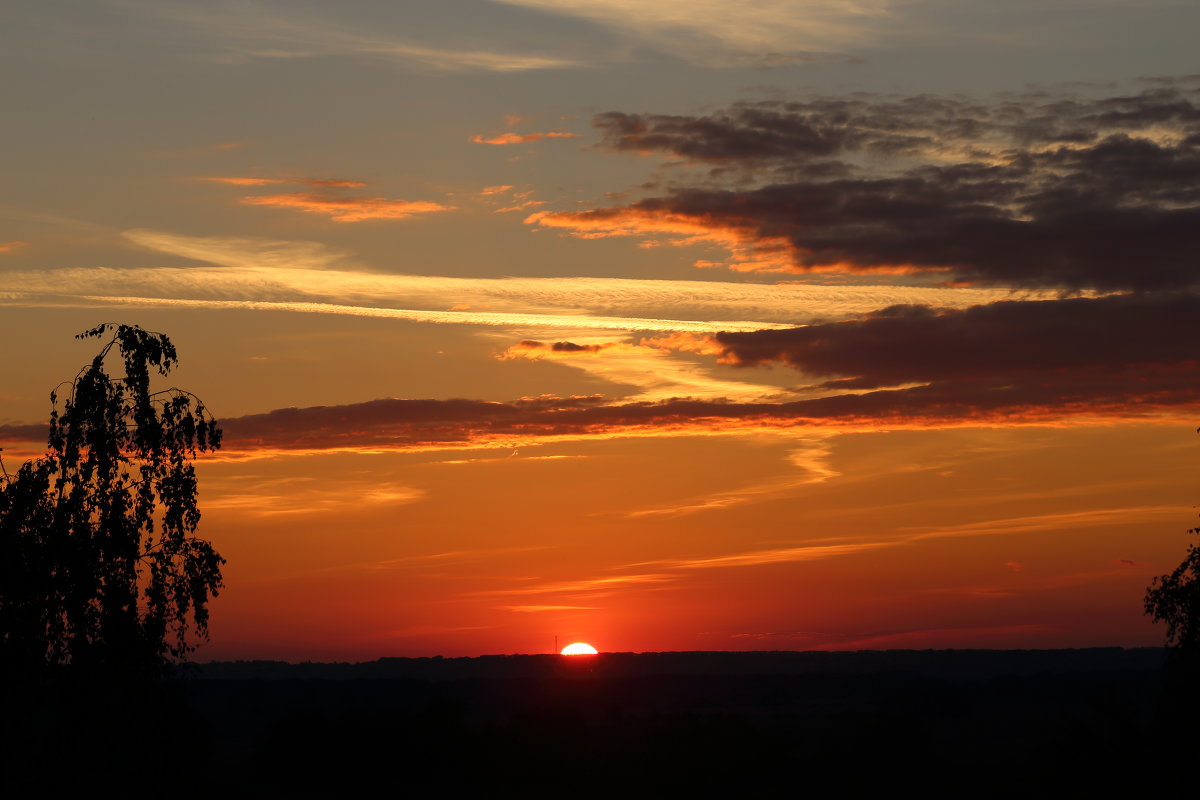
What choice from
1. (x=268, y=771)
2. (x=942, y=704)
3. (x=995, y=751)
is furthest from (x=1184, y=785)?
(x=942, y=704)

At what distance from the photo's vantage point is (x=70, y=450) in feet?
108

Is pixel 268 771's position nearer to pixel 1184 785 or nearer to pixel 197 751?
pixel 197 751

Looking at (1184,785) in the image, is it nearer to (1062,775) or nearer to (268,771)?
(1062,775)

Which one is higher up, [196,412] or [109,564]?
[196,412]

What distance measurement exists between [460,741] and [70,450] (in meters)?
64.3

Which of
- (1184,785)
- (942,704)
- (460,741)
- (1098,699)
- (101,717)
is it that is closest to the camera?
(101,717)

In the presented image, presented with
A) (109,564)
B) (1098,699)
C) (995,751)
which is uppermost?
(109,564)

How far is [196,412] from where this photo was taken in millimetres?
35062

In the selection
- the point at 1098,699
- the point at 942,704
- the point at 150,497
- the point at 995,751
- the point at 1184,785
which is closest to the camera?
the point at 150,497

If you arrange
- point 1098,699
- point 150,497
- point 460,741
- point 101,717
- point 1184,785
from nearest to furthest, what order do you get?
point 101,717 < point 150,497 < point 1184,785 < point 1098,699 < point 460,741

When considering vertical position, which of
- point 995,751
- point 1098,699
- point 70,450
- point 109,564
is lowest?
point 995,751

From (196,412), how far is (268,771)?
214ft

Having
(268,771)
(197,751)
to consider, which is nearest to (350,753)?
(268,771)

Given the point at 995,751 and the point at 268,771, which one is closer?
the point at 268,771
